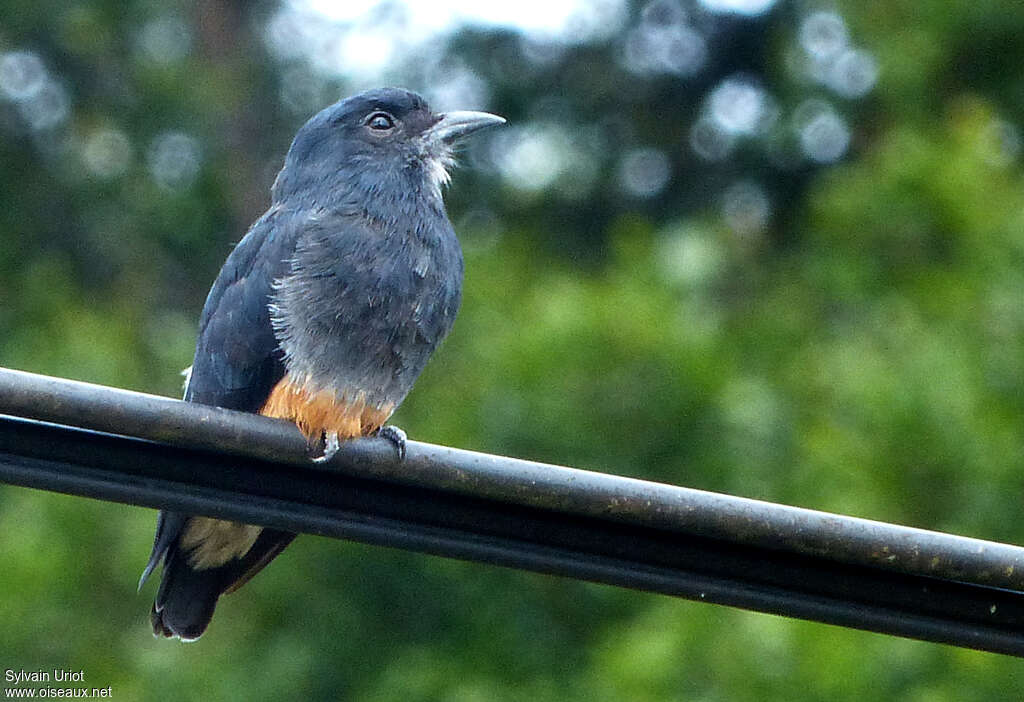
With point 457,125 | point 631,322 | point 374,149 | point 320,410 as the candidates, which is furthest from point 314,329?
point 631,322

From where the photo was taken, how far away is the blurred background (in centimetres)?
739

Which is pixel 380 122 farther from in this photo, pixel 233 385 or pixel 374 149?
pixel 233 385

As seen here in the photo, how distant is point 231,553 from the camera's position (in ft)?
15.7

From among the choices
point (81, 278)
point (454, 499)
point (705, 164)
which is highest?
point (454, 499)

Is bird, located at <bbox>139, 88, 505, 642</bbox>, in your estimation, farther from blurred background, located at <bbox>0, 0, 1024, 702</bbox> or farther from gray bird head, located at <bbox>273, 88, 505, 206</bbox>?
blurred background, located at <bbox>0, 0, 1024, 702</bbox>

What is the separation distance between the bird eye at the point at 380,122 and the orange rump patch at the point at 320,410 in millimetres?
1323

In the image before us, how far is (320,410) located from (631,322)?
3583 millimetres

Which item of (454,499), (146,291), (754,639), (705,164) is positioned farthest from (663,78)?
(454,499)

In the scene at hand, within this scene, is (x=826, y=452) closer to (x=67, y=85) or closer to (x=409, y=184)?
(x=409, y=184)

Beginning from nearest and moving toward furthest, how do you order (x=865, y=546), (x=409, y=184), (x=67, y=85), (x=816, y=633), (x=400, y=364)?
(x=865, y=546) → (x=400, y=364) → (x=409, y=184) → (x=816, y=633) → (x=67, y=85)

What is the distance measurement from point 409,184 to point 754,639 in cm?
247

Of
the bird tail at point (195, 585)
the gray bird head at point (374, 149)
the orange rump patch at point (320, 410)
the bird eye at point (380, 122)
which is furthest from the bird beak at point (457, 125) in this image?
the bird tail at point (195, 585)

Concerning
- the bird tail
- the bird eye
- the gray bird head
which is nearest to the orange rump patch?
the bird tail

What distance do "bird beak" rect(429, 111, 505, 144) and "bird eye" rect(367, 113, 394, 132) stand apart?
0.14m
